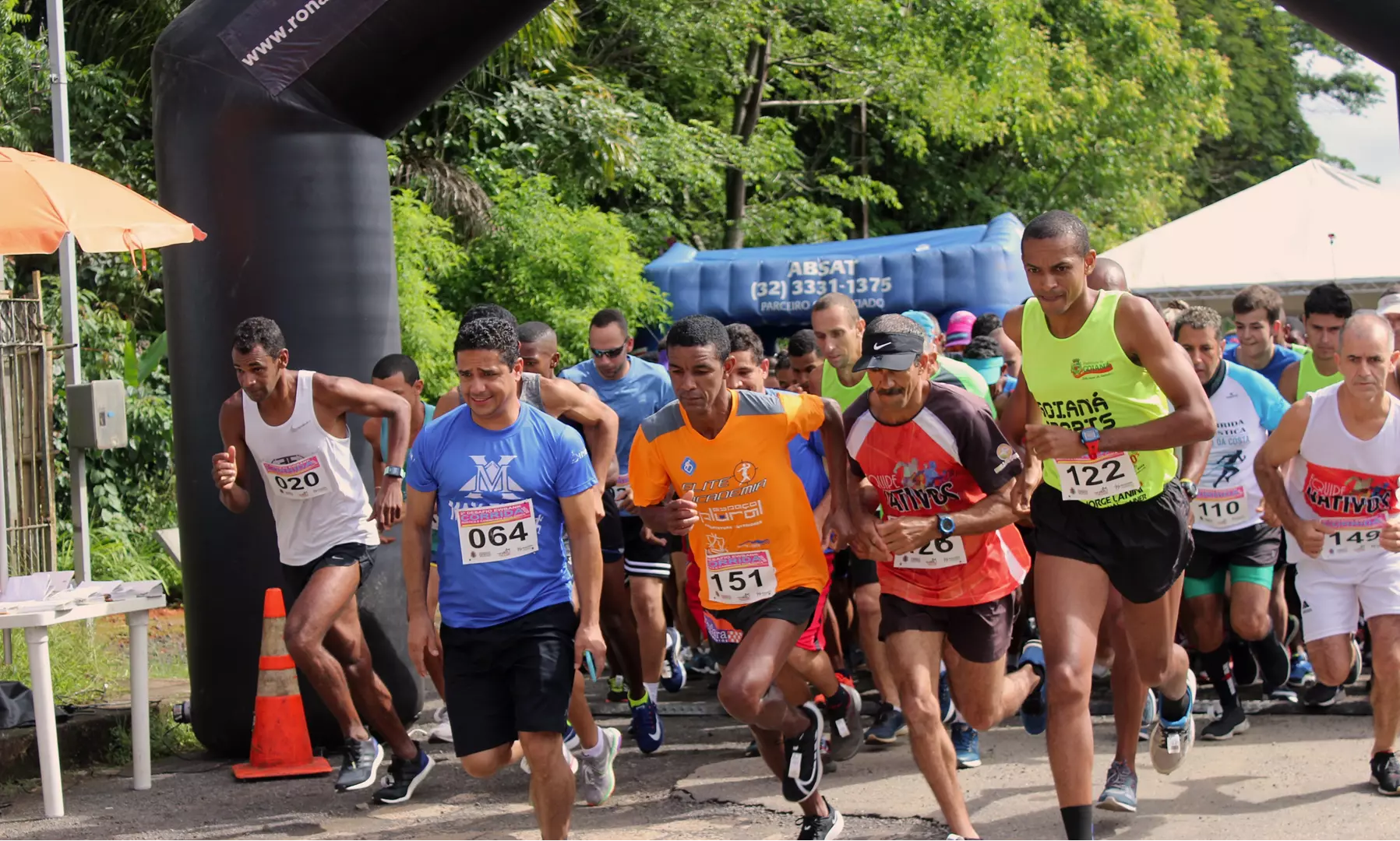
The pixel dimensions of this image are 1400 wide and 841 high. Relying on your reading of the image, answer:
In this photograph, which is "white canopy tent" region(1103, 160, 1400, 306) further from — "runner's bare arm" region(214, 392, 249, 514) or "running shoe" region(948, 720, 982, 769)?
"runner's bare arm" region(214, 392, 249, 514)

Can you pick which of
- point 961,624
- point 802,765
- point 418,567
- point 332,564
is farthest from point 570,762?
point 332,564

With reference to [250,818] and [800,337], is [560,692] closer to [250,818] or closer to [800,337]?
[250,818]

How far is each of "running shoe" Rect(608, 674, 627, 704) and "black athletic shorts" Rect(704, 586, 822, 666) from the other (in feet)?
9.30

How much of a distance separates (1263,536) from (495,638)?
400cm

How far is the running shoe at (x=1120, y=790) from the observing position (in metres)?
5.71

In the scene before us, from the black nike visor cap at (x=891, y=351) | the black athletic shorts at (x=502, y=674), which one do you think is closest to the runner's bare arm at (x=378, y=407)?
the black athletic shorts at (x=502, y=674)

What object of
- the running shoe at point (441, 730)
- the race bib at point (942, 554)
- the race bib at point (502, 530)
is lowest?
the running shoe at point (441, 730)

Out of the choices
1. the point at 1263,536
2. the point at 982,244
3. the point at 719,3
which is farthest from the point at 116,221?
the point at 719,3

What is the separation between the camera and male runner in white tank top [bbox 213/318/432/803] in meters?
6.84

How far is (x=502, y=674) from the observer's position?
536 cm

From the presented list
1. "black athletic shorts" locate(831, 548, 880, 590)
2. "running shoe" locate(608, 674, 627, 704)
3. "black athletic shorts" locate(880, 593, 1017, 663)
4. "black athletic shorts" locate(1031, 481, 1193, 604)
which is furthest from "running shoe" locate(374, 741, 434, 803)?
"black athletic shorts" locate(1031, 481, 1193, 604)

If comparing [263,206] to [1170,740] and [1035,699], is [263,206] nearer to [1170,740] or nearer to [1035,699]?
[1035,699]

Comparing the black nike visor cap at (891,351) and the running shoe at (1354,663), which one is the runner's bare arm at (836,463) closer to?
the black nike visor cap at (891,351)

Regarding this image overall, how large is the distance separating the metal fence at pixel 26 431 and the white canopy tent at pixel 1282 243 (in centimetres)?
1154
